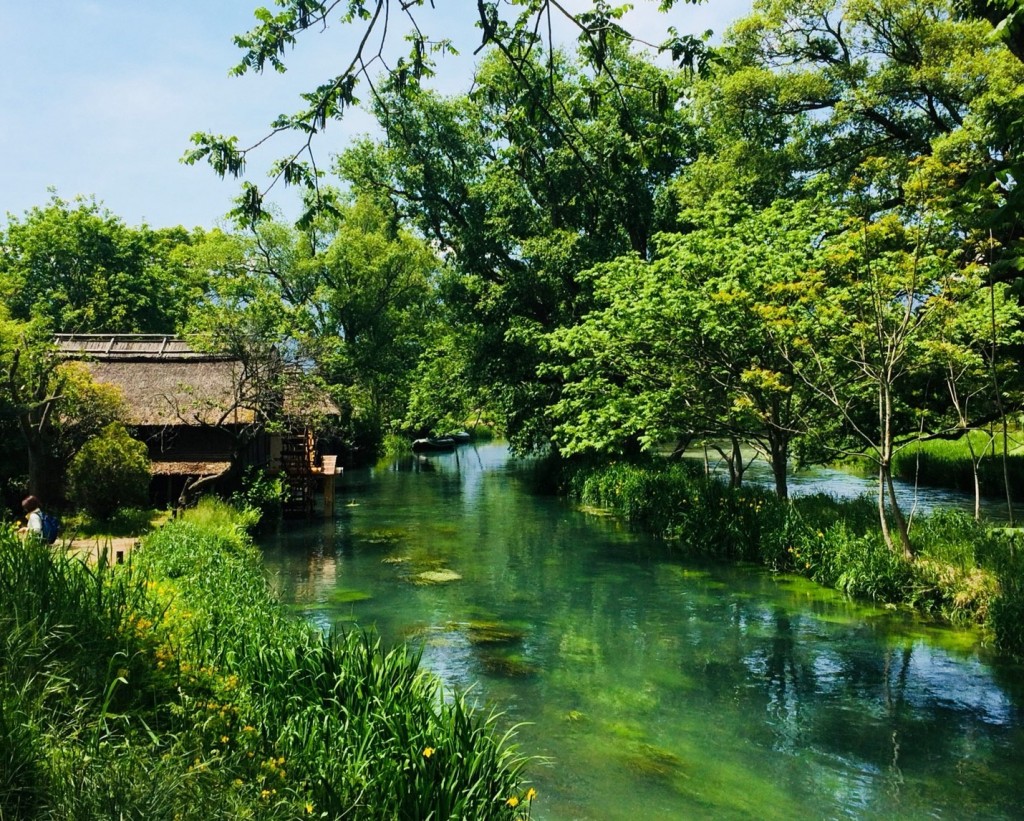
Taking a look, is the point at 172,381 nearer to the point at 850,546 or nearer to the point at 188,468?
the point at 188,468

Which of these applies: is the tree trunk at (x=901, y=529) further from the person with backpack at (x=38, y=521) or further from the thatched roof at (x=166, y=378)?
the thatched roof at (x=166, y=378)

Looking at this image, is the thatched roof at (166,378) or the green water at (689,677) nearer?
the green water at (689,677)

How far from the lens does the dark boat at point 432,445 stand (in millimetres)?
52750

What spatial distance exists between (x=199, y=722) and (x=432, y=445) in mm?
48264

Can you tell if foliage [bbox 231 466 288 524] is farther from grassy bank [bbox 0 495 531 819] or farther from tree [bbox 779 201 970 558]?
grassy bank [bbox 0 495 531 819]

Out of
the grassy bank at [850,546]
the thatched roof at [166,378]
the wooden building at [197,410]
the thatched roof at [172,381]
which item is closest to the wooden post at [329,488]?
the wooden building at [197,410]

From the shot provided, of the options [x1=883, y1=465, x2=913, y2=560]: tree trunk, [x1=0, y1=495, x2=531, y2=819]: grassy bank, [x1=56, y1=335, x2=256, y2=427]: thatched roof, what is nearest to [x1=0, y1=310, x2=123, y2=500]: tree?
[x1=56, y1=335, x2=256, y2=427]: thatched roof

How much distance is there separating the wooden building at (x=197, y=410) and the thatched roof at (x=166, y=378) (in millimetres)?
28

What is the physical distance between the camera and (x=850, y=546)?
14.5 meters

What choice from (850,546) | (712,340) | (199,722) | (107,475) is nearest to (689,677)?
(850,546)

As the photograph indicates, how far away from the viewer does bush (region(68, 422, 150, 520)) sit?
1795cm

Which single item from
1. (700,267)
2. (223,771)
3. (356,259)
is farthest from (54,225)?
(223,771)

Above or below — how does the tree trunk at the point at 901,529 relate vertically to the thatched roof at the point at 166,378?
below

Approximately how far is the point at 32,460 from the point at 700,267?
15.7 m
